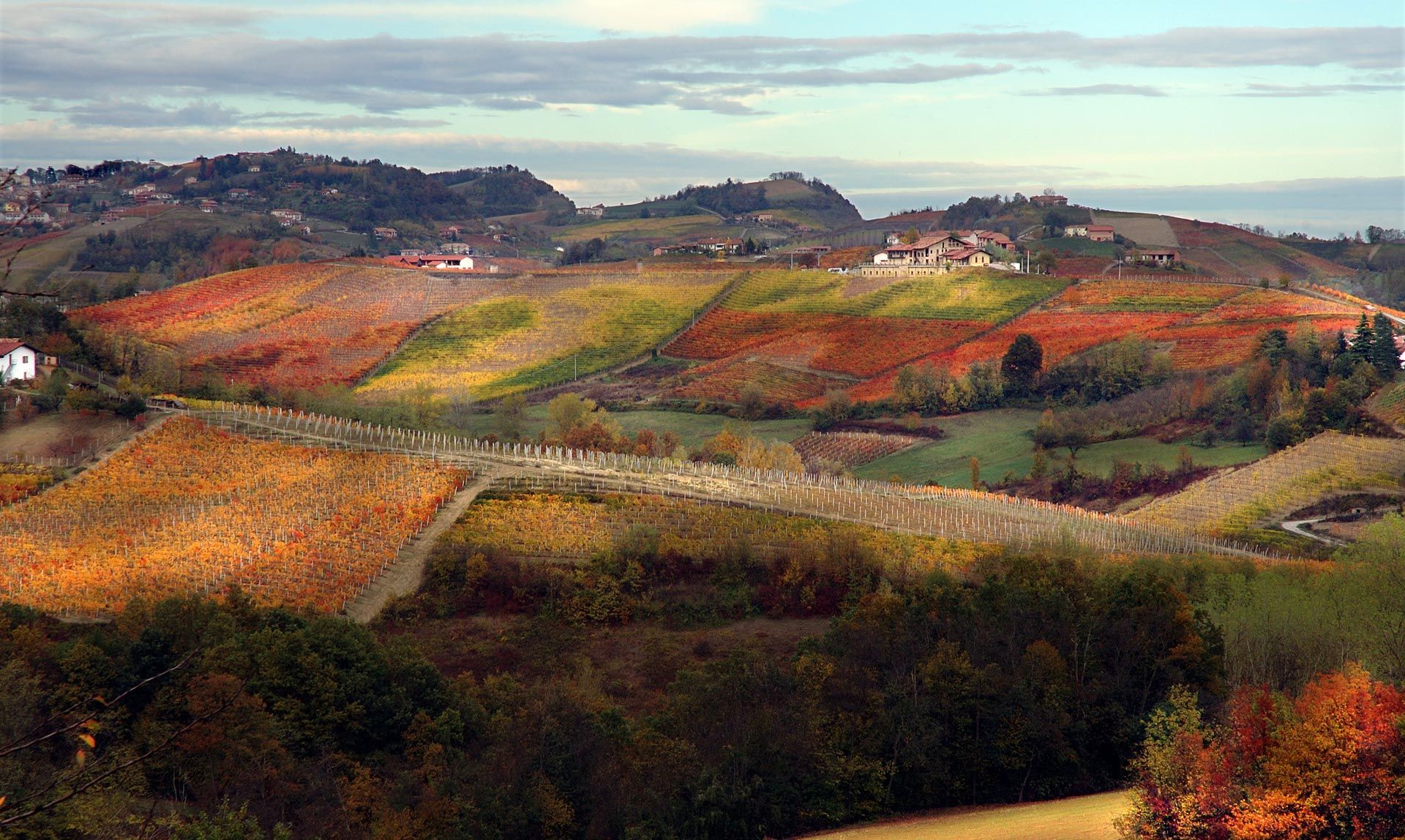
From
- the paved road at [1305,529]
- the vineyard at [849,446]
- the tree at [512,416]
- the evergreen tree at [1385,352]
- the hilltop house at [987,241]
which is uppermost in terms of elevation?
the hilltop house at [987,241]

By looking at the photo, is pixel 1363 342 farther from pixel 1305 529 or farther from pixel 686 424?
pixel 686 424

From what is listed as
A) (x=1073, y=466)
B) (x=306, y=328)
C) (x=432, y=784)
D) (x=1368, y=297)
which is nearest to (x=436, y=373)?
(x=306, y=328)

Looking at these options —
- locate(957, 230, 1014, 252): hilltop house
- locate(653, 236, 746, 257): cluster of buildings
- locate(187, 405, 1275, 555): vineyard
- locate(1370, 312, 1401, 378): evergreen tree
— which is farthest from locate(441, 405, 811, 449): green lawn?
locate(653, 236, 746, 257): cluster of buildings

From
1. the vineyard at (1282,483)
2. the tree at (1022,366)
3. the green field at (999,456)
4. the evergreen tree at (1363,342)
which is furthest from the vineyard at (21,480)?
the evergreen tree at (1363,342)

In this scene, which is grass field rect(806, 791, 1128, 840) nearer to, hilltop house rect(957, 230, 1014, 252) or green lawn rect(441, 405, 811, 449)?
green lawn rect(441, 405, 811, 449)

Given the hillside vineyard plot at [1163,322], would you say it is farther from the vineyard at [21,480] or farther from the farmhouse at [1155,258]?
the vineyard at [21,480]
